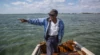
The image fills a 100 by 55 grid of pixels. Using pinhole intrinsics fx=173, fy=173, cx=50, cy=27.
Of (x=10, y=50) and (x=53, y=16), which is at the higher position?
(x=53, y=16)

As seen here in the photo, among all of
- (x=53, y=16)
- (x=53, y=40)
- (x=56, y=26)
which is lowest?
(x=53, y=40)

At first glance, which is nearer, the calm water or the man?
the man

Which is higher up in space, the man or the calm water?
the man

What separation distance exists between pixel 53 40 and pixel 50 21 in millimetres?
707

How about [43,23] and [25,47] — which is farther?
[25,47]

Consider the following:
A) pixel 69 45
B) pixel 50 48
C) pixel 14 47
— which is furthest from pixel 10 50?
pixel 50 48

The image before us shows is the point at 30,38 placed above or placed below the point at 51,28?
below

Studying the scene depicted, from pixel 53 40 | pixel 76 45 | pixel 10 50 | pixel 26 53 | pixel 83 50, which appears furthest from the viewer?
pixel 10 50

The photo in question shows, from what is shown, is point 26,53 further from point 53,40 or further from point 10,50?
point 53,40

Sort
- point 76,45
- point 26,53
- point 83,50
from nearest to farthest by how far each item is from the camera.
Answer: point 83,50
point 76,45
point 26,53

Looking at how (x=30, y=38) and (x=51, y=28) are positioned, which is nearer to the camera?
(x=51, y=28)

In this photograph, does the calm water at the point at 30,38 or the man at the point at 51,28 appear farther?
the calm water at the point at 30,38

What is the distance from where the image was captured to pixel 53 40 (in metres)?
6.14

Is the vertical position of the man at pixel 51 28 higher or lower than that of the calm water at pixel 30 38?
higher
